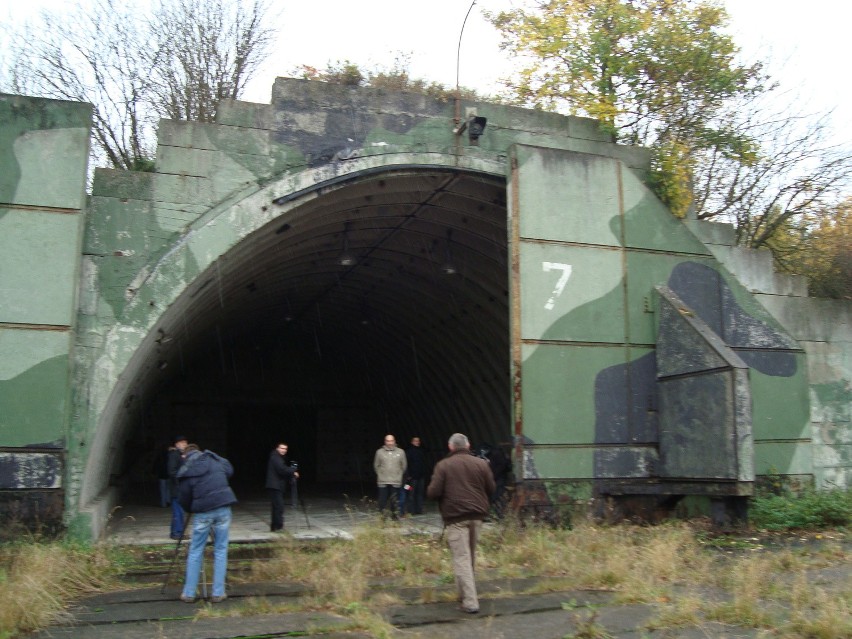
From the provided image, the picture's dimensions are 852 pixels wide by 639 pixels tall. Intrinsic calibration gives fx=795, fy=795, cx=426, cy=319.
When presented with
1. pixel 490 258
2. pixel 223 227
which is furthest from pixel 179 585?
pixel 490 258

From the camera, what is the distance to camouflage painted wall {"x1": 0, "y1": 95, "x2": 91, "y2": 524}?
9000mm

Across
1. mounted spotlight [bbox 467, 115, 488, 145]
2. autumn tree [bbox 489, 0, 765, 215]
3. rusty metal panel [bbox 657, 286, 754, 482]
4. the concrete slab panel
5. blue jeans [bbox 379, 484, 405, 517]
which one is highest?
autumn tree [bbox 489, 0, 765, 215]

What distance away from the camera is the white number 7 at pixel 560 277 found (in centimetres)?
1111

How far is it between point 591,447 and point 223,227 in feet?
19.0

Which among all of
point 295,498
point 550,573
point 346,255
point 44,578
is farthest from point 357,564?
point 346,255

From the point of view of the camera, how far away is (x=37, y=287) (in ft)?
30.5

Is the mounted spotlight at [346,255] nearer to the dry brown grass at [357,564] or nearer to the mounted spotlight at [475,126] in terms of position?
the mounted spotlight at [475,126]

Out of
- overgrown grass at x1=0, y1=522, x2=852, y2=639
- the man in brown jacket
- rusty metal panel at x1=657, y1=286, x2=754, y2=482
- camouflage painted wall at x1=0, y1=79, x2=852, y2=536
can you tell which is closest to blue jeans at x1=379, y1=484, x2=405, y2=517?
overgrown grass at x1=0, y1=522, x2=852, y2=639

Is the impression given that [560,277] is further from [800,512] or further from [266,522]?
[266,522]

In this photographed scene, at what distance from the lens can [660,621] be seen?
638cm

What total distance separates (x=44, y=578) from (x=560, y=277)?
287 inches

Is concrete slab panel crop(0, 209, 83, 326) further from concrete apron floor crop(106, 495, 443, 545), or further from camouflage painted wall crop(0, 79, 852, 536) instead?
concrete apron floor crop(106, 495, 443, 545)

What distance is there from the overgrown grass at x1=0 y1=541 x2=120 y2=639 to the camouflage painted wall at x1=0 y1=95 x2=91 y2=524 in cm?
69

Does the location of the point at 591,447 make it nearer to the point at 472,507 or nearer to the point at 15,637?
the point at 472,507
